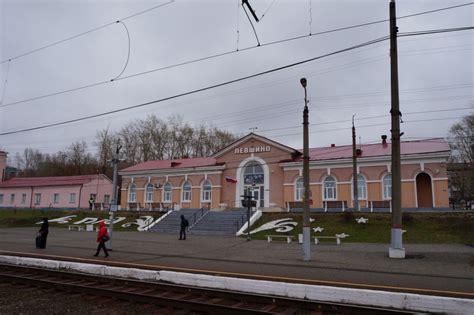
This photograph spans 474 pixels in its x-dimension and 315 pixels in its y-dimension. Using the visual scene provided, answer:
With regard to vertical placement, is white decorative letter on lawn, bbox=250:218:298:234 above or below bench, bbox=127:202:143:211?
below

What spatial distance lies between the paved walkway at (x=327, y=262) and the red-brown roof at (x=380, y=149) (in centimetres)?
1396

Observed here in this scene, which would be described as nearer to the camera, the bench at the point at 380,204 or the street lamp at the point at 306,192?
the street lamp at the point at 306,192

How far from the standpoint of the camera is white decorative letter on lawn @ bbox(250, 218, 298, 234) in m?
27.5

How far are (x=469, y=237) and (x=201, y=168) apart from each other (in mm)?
26062

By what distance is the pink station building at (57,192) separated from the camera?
1994 inches

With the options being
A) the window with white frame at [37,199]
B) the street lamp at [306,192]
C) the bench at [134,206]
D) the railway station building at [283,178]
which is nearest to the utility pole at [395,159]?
the street lamp at [306,192]

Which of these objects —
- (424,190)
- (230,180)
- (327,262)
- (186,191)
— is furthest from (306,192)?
(186,191)

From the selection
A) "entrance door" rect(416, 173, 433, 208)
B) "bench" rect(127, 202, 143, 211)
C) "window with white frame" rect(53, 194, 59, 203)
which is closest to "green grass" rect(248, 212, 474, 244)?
"entrance door" rect(416, 173, 433, 208)

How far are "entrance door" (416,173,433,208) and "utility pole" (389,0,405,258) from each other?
1704 centimetres

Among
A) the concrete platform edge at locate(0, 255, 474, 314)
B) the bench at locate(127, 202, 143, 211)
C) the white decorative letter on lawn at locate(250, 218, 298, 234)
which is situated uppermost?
the bench at locate(127, 202, 143, 211)

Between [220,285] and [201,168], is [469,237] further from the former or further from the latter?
[201,168]

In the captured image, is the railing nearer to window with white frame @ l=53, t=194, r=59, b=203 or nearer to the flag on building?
the flag on building

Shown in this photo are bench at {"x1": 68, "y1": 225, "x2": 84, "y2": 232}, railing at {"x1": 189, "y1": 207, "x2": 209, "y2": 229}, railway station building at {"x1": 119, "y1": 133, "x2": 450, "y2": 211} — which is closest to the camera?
railway station building at {"x1": 119, "y1": 133, "x2": 450, "y2": 211}

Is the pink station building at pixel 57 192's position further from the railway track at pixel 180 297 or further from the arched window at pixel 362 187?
the railway track at pixel 180 297
